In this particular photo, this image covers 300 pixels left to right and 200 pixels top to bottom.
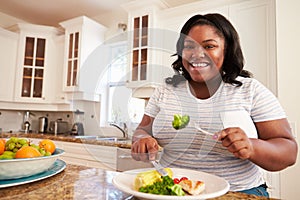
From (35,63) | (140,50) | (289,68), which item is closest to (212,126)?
(140,50)

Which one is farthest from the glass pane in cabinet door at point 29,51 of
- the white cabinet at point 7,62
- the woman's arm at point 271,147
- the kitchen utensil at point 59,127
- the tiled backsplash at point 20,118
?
the woman's arm at point 271,147

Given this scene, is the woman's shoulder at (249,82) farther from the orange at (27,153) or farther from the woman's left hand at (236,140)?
the orange at (27,153)

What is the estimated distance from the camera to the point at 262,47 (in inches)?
62.9

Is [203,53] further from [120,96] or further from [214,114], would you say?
[120,96]

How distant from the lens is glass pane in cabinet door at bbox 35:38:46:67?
2.73 meters

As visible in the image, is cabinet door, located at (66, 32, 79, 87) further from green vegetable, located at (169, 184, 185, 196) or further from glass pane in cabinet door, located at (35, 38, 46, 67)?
green vegetable, located at (169, 184, 185, 196)

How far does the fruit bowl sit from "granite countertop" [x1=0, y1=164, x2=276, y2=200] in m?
0.03

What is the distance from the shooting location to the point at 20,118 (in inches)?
114

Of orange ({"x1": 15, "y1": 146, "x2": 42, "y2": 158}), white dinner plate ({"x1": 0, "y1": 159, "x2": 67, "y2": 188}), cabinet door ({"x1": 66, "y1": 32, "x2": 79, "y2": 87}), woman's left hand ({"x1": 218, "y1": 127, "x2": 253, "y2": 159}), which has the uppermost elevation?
cabinet door ({"x1": 66, "y1": 32, "x2": 79, "y2": 87})

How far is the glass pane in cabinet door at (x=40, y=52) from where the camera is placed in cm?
273

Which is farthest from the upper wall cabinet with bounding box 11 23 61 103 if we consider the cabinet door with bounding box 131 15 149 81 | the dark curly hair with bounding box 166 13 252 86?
the dark curly hair with bounding box 166 13 252 86

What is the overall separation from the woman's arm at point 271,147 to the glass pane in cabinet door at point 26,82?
2674mm

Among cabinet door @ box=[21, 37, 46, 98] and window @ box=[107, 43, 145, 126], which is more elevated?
cabinet door @ box=[21, 37, 46, 98]

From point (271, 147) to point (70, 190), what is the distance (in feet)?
1.68
